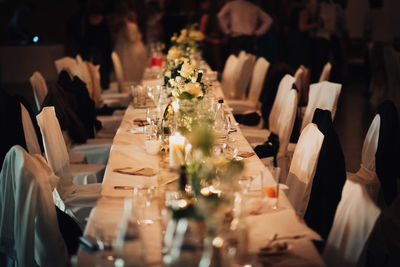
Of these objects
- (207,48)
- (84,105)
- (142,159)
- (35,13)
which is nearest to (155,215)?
(142,159)

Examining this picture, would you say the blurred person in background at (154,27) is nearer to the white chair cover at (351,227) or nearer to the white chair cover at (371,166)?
the white chair cover at (371,166)

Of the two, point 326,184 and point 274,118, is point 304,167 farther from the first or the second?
point 274,118

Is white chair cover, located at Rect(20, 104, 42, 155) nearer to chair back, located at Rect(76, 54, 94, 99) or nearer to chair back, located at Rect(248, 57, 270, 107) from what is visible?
chair back, located at Rect(76, 54, 94, 99)

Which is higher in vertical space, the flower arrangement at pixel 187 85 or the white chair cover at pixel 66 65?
the flower arrangement at pixel 187 85

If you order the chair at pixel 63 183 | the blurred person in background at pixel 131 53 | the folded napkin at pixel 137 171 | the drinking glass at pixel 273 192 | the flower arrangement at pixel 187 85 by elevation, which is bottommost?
the blurred person in background at pixel 131 53

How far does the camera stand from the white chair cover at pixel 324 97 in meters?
4.98

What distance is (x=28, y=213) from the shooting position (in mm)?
2951

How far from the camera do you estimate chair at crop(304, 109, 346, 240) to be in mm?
3467

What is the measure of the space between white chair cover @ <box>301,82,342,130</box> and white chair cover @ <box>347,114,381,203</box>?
3.16 ft

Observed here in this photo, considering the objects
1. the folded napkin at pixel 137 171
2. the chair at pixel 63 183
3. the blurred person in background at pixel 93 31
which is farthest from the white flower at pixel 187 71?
the blurred person in background at pixel 93 31

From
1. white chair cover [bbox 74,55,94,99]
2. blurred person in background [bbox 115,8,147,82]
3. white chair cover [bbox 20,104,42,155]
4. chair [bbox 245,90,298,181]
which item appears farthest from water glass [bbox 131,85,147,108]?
blurred person in background [bbox 115,8,147,82]

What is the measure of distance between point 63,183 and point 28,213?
896 millimetres

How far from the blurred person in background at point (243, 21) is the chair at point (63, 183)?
6.69 meters

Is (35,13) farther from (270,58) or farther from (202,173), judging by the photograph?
(202,173)
